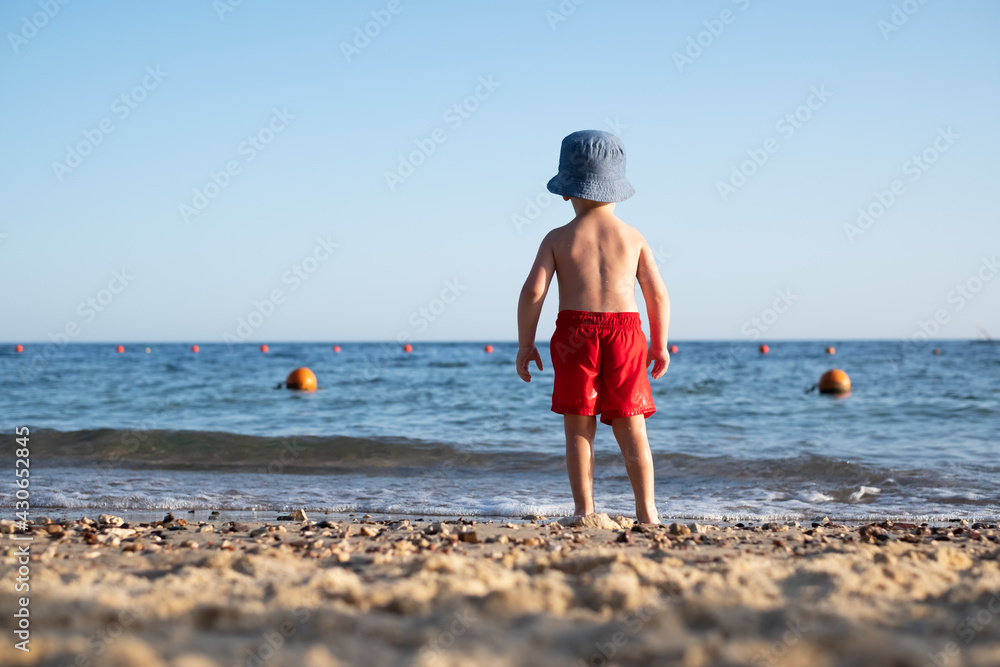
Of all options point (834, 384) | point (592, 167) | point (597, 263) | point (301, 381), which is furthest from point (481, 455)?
point (834, 384)

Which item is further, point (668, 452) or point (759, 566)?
point (668, 452)

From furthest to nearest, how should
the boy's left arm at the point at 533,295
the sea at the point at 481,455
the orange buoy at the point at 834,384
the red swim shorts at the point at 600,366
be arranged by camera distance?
the orange buoy at the point at 834,384, the sea at the point at 481,455, the boy's left arm at the point at 533,295, the red swim shorts at the point at 600,366

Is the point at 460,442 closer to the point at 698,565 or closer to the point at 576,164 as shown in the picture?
the point at 576,164

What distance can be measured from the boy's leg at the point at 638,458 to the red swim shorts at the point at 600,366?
0.20 feet

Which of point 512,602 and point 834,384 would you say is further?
point 834,384

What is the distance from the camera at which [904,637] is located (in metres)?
1.50

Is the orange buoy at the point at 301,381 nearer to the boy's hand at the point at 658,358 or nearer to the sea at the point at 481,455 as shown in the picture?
the sea at the point at 481,455

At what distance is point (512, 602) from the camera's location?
1.77 meters

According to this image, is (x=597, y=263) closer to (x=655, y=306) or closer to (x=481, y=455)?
(x=655, y=306)

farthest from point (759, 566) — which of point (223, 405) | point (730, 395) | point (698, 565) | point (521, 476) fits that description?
point (730, 395)

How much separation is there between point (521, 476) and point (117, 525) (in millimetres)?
3314

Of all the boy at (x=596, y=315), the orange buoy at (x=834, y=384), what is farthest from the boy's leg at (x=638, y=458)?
the orange buoy at (x=834, y=384)

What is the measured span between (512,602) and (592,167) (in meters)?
2.21

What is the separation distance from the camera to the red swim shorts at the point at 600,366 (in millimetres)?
3359
